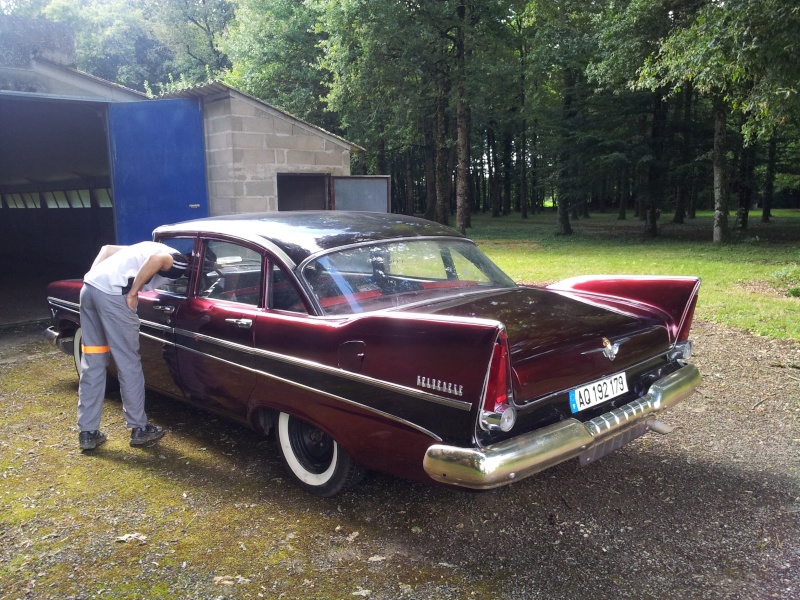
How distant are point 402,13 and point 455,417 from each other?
1953cm

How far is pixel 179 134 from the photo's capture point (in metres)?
9.70

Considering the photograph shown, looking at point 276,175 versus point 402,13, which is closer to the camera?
point 276,175

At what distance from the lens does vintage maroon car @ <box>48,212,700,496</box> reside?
9.04 feet

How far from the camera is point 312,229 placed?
400 centimetres

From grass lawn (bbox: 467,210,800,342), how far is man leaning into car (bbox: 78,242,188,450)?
257 inches

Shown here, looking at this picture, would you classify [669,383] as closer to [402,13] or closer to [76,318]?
[76,318]

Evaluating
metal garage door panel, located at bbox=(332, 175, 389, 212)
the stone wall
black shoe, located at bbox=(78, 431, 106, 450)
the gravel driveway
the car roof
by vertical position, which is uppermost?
the stone wall

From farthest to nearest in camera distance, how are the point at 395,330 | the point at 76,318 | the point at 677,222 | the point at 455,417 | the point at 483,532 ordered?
1. the point at 677,222
2. the point at 76,318
3. the point at 483,532
4. the point at 395,330
5. the point at 455,417

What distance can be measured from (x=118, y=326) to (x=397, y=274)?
6.29 feet

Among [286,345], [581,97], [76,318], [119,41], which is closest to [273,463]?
[286,345]

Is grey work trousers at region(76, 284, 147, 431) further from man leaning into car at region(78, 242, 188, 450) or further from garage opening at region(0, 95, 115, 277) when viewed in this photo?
garage opening at region(0, 95, 115, 277)

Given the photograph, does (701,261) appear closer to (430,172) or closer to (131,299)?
(131,299)

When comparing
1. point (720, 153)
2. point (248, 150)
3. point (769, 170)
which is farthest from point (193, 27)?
point (769, 170)

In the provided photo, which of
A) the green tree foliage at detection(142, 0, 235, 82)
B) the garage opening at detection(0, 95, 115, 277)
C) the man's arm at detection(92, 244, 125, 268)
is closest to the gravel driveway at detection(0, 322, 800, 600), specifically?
the man's arm at detection(92, 244, 125, 268)
